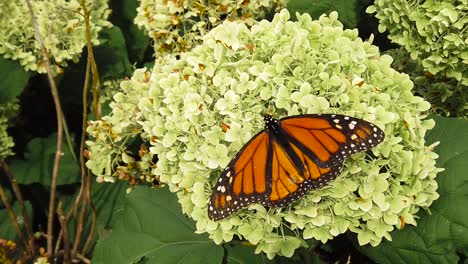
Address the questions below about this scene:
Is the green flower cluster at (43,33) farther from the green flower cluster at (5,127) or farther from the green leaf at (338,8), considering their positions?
the green leaf at (338,8)

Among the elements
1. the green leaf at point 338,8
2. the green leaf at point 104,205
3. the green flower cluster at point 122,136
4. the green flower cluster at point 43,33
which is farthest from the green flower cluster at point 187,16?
the green leaf at point 104,205

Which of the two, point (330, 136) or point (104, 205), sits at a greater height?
point (330, 136)

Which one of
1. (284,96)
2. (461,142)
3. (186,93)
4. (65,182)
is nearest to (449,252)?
(461,142)

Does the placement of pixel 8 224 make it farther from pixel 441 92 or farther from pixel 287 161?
pixel 441 92

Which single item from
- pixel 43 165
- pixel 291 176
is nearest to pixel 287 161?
pixel 291 176

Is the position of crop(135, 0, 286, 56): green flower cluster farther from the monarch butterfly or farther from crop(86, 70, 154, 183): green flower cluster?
the monarch butterfly

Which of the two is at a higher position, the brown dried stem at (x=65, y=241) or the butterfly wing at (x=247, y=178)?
the butterfly wing at (x=247, y=178)
